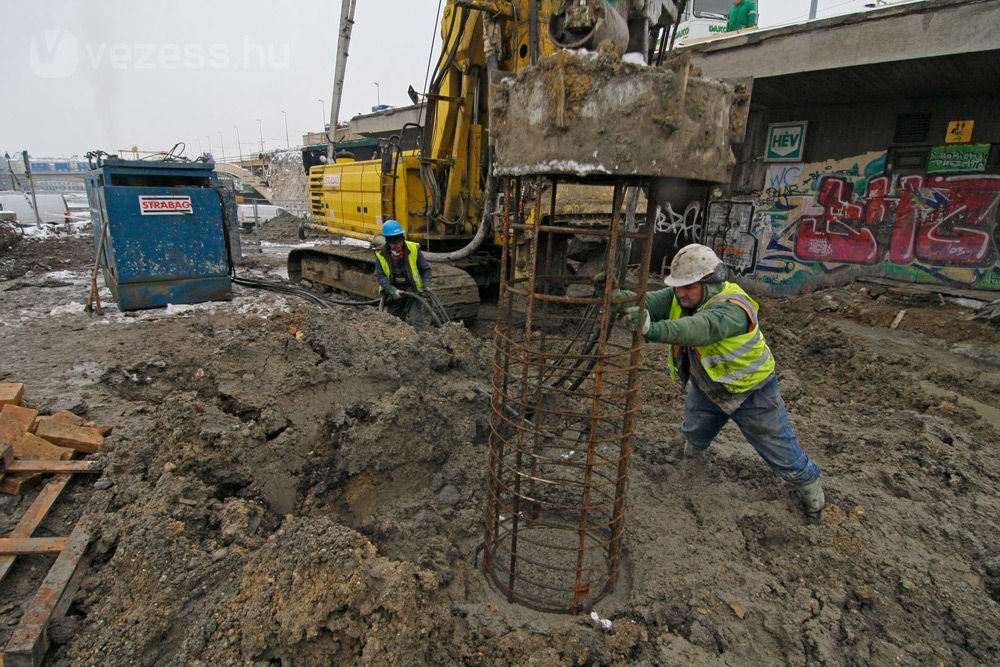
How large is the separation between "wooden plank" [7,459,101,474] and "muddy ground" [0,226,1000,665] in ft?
0.39

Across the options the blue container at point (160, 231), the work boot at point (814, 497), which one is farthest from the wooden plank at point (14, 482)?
the blue container at point (160, 231)

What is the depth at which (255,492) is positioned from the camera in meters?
3.39

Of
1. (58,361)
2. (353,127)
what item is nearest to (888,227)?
(58,361)

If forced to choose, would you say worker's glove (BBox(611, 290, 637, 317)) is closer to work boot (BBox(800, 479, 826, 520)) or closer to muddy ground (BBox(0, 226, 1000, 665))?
muddy ground (BBox(0, 226, 1000, 665))

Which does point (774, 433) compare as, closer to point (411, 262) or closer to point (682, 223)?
point (411, 262)

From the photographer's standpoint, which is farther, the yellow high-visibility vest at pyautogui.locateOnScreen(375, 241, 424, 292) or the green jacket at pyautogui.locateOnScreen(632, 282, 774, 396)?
the yellow high-visibility vest at pyautogui.locateOnScreen(375, 241, 424, 292)

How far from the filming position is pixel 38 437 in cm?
367

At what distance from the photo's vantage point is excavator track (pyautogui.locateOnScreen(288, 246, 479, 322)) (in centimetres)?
740

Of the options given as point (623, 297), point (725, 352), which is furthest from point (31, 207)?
point (725, 352)

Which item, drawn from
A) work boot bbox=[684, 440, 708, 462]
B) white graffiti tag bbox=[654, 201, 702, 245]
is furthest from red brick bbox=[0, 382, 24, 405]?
white graffiti tag bbox=[654, 201, 702, 245]

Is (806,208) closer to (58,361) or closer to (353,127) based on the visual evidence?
(58,361)

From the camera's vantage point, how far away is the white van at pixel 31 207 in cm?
1878

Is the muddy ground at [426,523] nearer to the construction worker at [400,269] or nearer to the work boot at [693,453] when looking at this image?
the work boot at [693,453]

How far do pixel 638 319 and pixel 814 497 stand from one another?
2004mm
